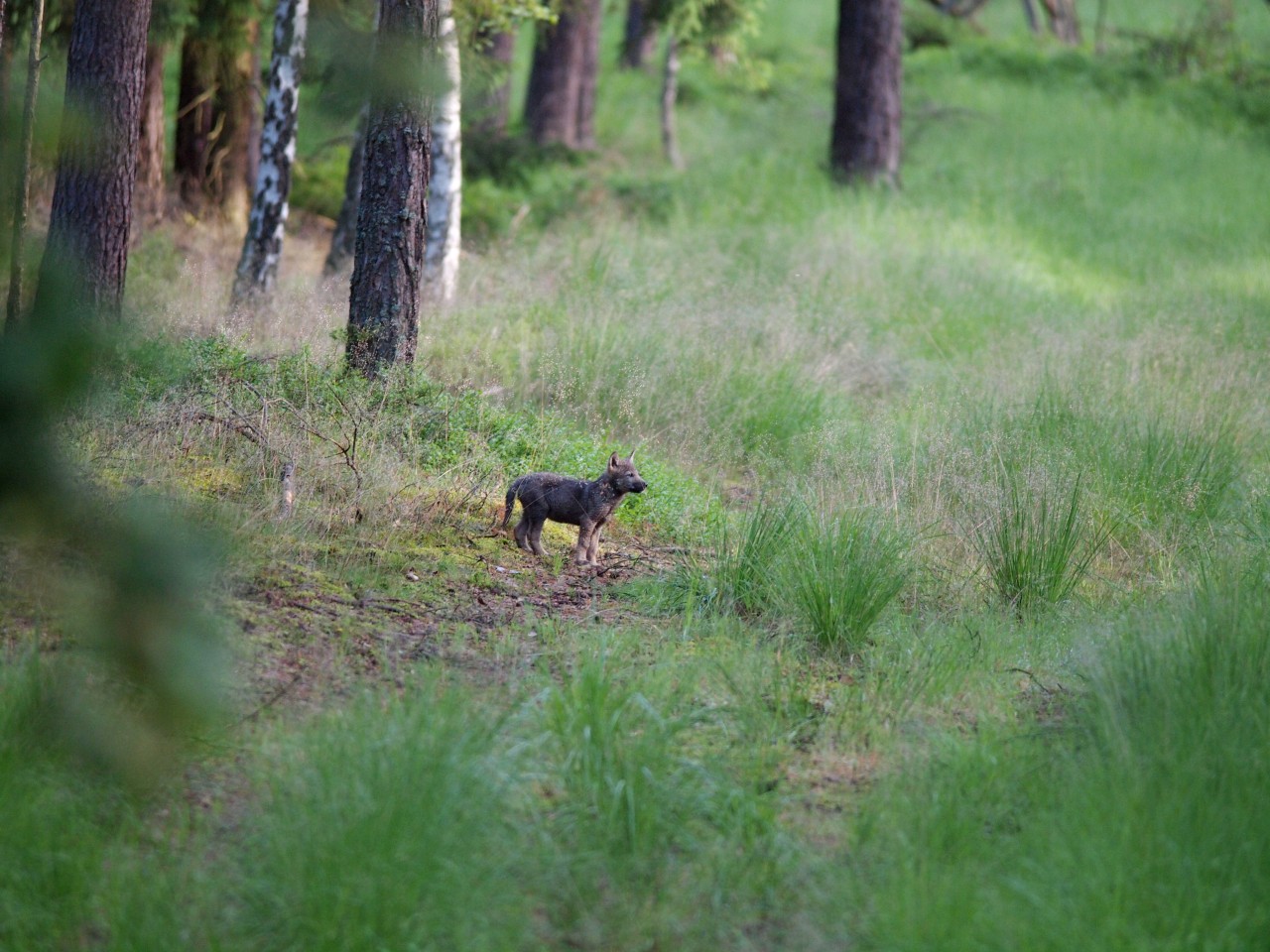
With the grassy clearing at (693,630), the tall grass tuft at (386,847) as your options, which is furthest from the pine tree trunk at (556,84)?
the tall grass tuft at (386,847)

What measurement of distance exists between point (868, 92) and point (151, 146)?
32.4 ft

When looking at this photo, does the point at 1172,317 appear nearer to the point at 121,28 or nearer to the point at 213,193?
the point at 121,28

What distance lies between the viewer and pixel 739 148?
21.9m

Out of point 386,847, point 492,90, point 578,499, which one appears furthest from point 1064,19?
point 386,847

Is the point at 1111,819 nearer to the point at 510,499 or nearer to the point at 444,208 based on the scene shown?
the point at 510,499

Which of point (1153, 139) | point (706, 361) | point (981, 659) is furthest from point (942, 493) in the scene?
point (1153, 139)

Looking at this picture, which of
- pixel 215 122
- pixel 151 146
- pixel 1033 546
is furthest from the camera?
pixel 215 122

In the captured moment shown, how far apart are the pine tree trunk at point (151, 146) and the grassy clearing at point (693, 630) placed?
804 millimetres

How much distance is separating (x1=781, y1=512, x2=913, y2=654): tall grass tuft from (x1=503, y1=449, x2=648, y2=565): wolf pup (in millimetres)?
1235

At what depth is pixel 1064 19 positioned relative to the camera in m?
33.2

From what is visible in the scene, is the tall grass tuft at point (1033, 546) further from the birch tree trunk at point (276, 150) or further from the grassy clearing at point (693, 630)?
the birch tree trunk at point (276, 150)

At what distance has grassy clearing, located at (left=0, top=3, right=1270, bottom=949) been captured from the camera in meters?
3.70

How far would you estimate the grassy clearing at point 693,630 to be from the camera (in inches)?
146

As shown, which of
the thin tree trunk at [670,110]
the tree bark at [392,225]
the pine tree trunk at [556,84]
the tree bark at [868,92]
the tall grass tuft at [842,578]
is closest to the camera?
the tall grass tuft at [842,578]
